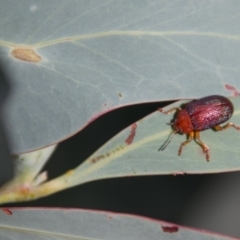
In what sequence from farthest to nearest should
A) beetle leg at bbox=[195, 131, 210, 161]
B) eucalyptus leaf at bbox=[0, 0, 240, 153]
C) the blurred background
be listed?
the blurred background
beetle leg at bbox=[195, 131, 210, 161]
eucalyptus leaf at bbox=[0, 0, 240, 153]

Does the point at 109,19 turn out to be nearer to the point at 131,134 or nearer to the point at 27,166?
the point at 131,134

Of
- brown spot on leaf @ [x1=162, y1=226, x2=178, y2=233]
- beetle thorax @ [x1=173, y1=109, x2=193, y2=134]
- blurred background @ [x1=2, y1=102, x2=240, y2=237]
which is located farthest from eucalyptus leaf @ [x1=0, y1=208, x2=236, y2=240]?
blurred background @ [x1=2, y1=102, x2=240, y2=237]

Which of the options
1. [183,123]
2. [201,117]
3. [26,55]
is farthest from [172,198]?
[26,55]

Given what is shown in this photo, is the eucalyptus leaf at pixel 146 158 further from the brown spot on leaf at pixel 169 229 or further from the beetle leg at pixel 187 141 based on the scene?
the brown spot on leaf at pixel 169 229

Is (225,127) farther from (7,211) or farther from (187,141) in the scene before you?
(7,211)

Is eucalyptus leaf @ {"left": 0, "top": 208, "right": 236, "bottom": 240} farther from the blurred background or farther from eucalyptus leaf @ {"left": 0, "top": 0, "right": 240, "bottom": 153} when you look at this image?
the blurred background

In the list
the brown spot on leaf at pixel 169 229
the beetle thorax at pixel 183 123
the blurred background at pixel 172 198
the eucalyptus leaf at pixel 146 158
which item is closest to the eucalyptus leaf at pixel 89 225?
the brown spot on leaf at pixel 169 229
